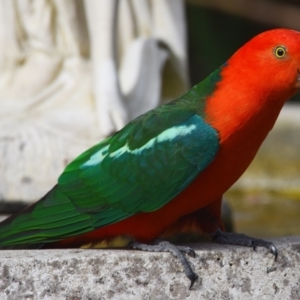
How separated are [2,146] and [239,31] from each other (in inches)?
265

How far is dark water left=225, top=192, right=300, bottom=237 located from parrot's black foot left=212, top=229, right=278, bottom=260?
6.54 ft

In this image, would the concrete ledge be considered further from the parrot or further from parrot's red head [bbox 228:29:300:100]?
parrot's red head [bbox 228:29:300:100]

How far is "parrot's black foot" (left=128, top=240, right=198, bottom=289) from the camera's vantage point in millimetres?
2238

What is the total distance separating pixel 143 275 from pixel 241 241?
1.40 ft

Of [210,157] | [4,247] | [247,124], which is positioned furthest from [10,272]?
[247,124]

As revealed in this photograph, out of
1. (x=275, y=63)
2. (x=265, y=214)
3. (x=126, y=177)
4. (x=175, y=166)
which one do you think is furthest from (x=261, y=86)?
(x=265, y=214)

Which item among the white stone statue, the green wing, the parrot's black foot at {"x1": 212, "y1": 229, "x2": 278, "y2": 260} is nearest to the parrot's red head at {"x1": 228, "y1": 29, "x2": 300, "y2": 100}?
the green wing

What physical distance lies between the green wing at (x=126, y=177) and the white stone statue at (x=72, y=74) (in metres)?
1.21

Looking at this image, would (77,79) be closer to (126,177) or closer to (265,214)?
(265,214)

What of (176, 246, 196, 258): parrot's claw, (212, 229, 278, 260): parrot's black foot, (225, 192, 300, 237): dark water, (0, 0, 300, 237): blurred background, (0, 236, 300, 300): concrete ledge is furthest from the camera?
(225, 192, 300, 237): dark water

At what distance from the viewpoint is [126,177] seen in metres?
2.46

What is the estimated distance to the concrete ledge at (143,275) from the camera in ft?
7.03

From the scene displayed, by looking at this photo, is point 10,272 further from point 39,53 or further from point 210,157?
point 39,53

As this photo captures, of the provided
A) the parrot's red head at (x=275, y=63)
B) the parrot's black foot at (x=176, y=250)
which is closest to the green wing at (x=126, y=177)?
the parrot's black foot at (x=176, y=250)
